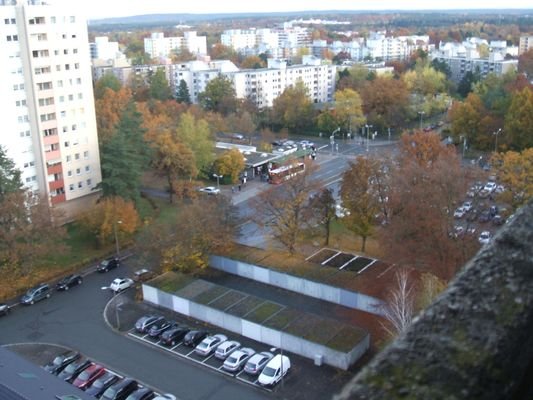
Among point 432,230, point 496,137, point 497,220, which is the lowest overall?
point 497,220

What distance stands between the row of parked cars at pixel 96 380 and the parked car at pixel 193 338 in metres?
1.77

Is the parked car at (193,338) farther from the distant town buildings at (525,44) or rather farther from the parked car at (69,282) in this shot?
the distant town buildings at (525,44)

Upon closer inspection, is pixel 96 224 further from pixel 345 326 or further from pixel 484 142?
pixel 484 142

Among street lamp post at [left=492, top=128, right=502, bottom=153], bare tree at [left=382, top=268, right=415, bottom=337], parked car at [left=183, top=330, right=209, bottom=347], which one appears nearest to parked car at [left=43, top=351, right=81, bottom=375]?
parked car at [left=183, top=330, right=209, bottom=347]

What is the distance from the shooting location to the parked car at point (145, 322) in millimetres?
13695

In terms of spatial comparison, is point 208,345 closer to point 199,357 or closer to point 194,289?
point 199,357

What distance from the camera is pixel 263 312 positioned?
1359cm

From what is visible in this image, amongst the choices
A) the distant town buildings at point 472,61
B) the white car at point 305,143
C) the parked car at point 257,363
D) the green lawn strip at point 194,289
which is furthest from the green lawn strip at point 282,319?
the distant town buildings at point 472,61

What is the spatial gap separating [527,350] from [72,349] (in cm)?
1251

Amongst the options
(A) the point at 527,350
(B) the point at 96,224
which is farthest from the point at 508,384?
(B) the point at 96,224

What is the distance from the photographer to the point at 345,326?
12.8m

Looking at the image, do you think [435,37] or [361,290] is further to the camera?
[435,37]

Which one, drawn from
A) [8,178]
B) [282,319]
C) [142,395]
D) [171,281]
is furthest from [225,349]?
[8,178]

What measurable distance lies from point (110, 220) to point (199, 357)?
745 cm
